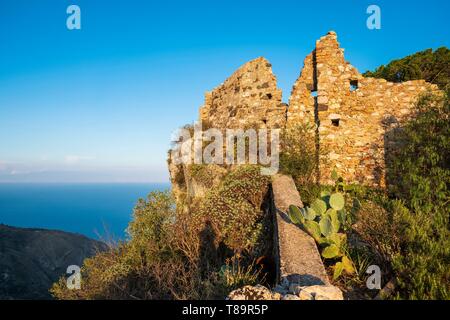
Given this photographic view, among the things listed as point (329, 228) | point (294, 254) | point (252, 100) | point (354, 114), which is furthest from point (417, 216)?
point (252, 100)

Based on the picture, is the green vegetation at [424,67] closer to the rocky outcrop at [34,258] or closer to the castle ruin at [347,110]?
the castle ruin at [347,110]

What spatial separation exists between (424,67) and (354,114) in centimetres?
889

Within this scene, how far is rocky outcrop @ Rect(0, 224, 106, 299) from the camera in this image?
36.8 metres

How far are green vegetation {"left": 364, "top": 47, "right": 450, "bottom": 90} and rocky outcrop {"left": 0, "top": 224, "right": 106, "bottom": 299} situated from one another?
31.2 meters

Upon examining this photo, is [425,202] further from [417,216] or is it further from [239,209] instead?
[239,209]

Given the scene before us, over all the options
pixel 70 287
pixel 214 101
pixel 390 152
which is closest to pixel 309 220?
pixel 390 152

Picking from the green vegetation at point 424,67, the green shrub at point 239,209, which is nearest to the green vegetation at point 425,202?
the green shrub at point 239,209

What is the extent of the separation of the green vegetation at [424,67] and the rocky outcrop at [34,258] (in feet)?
102

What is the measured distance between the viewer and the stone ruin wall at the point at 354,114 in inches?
366

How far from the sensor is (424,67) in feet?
49.2

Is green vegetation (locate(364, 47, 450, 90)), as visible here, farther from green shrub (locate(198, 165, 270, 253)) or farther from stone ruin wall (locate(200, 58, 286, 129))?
green shrub (locate(198, 165, 270, 253))

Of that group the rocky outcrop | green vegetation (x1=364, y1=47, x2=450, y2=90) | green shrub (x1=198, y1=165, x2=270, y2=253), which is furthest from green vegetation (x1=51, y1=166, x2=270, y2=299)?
the rocky outcrop
